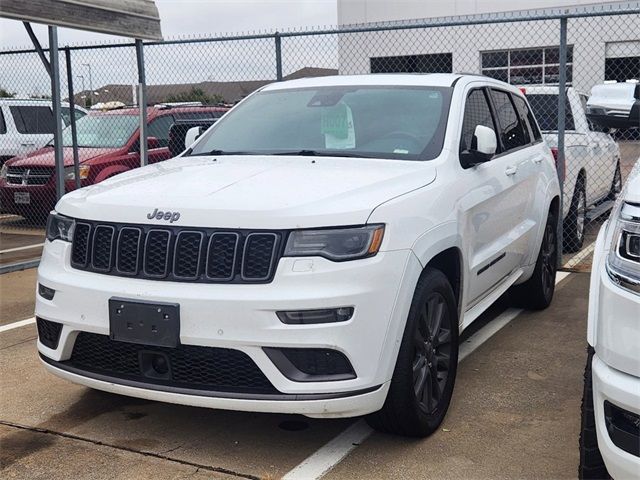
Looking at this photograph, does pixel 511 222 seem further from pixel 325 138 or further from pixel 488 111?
pixel 325 138

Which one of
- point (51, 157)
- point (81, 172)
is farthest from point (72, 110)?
point (51, 157)

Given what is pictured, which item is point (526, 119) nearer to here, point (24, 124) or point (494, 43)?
point (24, 124)

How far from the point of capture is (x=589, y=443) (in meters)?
2.78

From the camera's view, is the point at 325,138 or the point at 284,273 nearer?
the point at 284,273

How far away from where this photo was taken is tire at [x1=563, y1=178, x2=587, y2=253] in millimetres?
8344

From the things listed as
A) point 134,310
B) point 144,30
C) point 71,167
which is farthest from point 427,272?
point 71,167

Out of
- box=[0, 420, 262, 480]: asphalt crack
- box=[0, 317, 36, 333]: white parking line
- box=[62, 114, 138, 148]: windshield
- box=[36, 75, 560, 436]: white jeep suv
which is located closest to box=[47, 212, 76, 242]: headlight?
box=[36, 75, 560, 436]: white jeep suv

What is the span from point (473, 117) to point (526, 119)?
138 cm

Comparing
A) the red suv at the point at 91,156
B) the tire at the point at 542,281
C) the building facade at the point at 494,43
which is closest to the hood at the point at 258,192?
the tire at the point at 542,281

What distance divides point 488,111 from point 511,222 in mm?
756

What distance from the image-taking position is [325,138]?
4.57 m

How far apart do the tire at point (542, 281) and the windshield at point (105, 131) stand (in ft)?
20.8

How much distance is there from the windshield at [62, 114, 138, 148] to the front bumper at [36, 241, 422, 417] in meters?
7.62

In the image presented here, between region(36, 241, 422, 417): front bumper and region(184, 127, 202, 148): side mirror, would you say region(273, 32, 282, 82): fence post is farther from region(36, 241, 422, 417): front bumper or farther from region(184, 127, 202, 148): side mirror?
region(36, 241, 422, 417): front bumper
